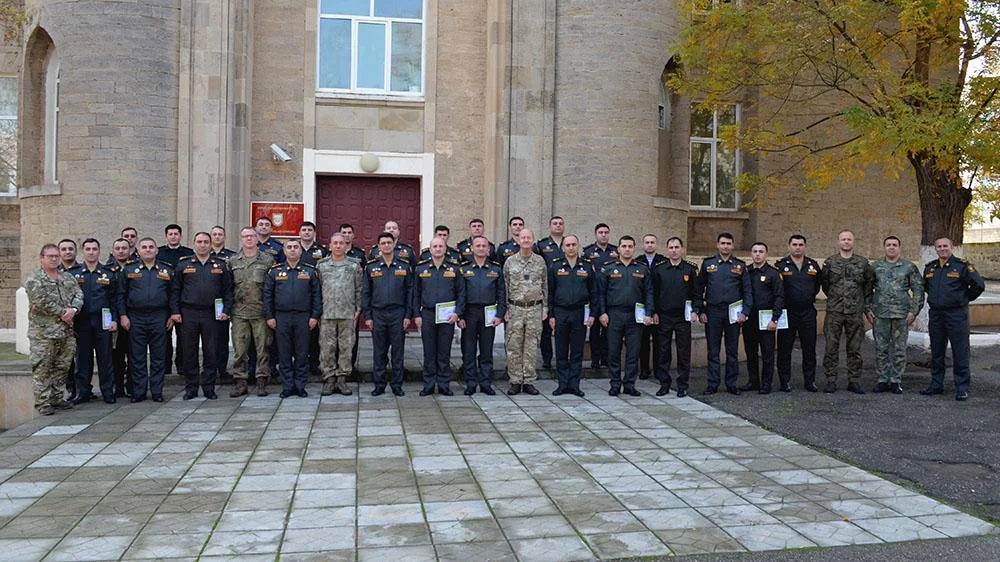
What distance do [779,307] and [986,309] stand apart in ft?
31.0

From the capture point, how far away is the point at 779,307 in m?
9.96

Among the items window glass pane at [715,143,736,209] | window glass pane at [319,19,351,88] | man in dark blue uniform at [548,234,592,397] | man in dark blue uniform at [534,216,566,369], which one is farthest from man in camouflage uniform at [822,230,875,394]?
window glass pane at [319,19,351,88]

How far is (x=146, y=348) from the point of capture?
9305mm

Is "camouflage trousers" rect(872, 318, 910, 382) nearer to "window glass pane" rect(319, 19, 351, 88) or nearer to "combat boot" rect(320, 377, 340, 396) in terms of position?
"combat boot" rect(320, 377, 340, 396)

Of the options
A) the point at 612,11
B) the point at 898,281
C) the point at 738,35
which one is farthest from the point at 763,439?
the point at 612,11

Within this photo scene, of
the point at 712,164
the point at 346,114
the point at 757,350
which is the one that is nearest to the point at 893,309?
the point at 757,350

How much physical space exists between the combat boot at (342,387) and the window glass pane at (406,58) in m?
6.22

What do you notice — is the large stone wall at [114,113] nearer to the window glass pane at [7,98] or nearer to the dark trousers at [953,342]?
the window glass pane at [7,98]

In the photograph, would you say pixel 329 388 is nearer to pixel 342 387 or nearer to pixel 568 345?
pixel 342 387

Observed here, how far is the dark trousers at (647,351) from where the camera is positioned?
10.7 metres

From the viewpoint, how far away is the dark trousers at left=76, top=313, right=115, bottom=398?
9094 mm

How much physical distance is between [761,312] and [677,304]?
1.02 metres

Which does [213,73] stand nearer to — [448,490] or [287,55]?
[287,55]

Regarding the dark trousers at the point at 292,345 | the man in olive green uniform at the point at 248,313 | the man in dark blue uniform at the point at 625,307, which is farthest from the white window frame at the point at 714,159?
the man in olive green uniform at the point at 248,313
